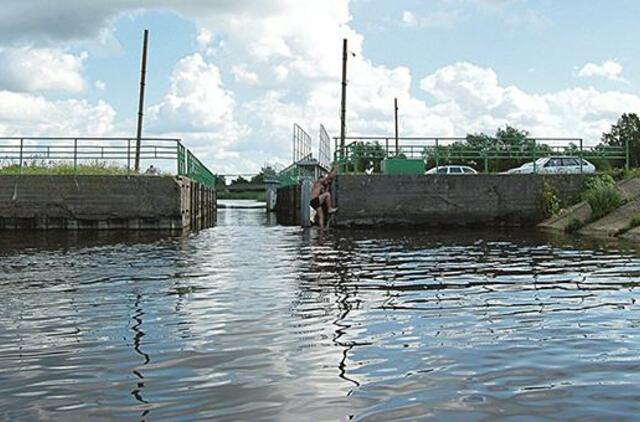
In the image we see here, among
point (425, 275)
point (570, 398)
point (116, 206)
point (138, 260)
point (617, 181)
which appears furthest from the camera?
point (617, 181)

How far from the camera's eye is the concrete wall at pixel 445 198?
2944 centimetres

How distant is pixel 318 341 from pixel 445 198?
22943 millimetres

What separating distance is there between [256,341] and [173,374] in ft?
4.53

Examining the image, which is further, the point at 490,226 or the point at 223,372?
the point at 490,226

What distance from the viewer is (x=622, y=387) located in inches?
228

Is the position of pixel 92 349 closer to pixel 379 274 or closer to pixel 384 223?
pixel 379 274

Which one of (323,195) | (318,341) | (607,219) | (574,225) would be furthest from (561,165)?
(318,341)

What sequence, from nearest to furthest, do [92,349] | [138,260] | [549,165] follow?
[92,349]
[138,260]
[549,165]

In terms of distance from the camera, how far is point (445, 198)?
29938 millimetres

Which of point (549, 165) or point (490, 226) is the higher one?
point (549, 165)

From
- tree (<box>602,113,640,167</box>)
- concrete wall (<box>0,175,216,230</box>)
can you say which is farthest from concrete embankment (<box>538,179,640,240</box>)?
tree (<box>602,113,640,167</box>)

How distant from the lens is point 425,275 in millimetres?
13258

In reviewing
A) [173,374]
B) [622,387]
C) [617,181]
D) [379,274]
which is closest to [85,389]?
[173,374]

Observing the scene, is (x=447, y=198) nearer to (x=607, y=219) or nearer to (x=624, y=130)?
(x=607, y=219)
